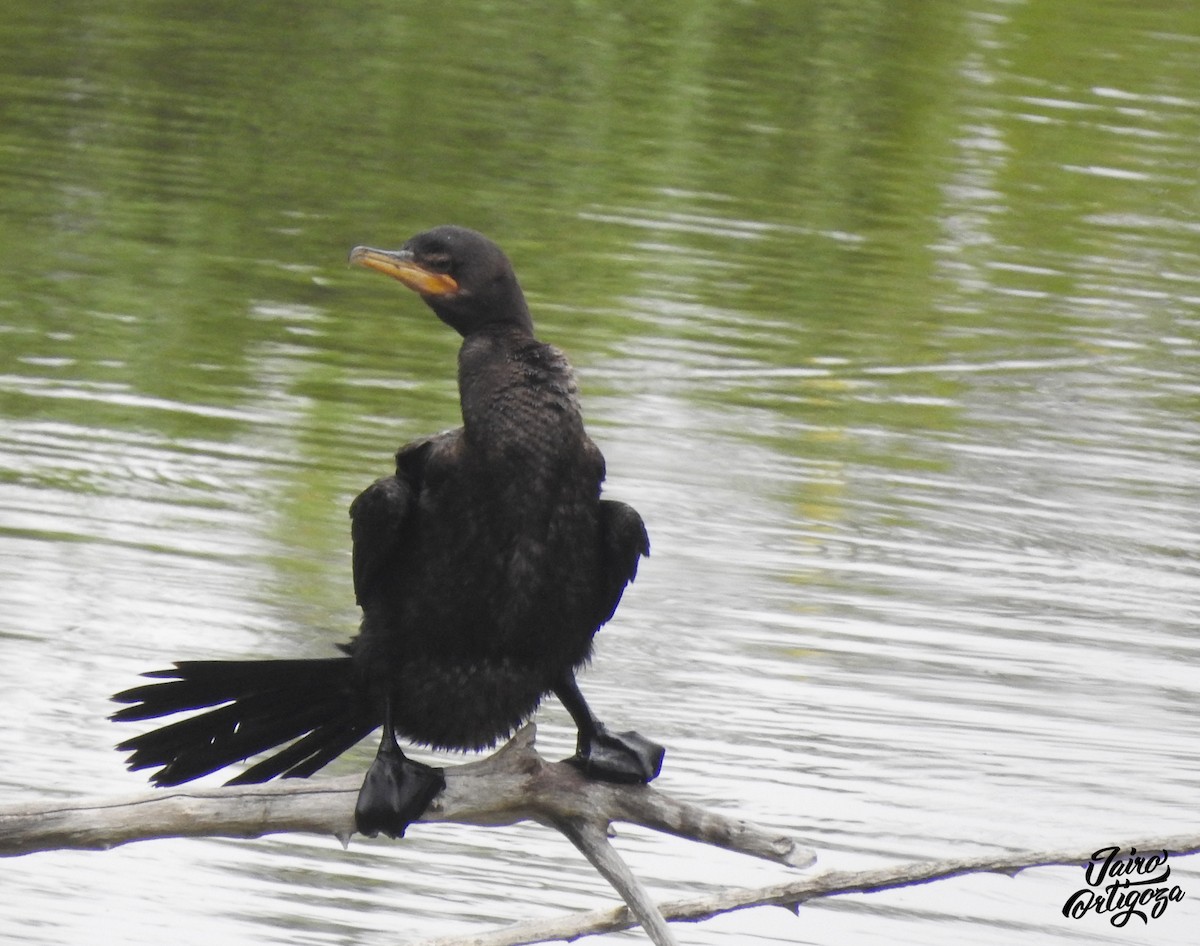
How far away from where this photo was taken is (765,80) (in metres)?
12.5

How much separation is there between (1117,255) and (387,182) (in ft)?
10.1

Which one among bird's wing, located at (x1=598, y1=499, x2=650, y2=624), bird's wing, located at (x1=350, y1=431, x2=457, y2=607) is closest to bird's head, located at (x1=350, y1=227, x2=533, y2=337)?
bird's wing, located at (x1=350, y1=431, x2=457, y2=607)

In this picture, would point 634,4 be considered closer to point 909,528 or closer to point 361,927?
point 909,528

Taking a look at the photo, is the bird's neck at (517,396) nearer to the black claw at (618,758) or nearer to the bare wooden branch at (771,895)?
the black claw at (618,758)

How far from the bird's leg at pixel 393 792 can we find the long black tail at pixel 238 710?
0.18 meters

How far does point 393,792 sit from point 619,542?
1.55 ft

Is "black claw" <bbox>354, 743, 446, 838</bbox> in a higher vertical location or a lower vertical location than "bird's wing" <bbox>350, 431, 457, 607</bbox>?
lower

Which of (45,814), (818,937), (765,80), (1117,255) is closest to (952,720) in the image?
(818,937)

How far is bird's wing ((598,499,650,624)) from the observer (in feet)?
10.5

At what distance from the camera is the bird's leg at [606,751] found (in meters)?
3.25

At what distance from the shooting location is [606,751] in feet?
10.9

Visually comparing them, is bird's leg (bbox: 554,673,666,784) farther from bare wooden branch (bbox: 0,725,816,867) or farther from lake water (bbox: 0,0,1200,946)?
lake water (bbox: 0,0,1200,946)
